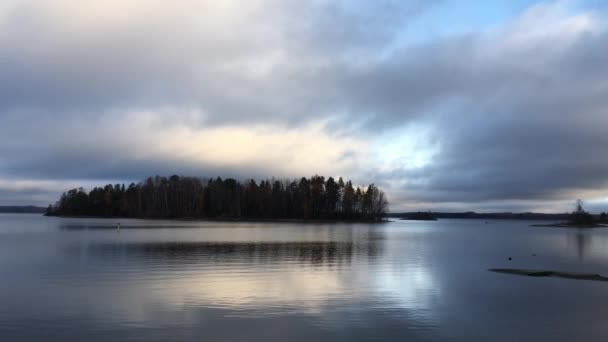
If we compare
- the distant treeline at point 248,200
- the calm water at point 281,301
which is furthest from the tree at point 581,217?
the calm water at point 281,301

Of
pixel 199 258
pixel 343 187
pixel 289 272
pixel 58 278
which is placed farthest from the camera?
pixel 343 187

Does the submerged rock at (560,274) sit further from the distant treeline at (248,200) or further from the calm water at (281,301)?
the distant treeline at (248,200)

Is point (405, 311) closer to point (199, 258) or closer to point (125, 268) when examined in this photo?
point (125, 268)

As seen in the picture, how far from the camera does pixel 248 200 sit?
156875mm

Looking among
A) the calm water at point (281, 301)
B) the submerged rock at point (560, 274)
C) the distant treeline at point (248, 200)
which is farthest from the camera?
the distant treeline at point (248, 200)

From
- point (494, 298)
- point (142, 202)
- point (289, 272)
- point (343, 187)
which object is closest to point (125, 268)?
point (289, 272)

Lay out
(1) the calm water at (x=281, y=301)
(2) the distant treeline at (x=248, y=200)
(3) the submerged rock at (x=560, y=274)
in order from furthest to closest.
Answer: (2) the distant treeline at (x=248, y=200), (3) the submerged rock at (x=560, y=274), (1) the calm water at (x=281, y=301)

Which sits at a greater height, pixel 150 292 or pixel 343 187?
pixel 343 187

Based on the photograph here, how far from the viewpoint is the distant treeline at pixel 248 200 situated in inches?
6083

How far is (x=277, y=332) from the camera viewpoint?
15.3m

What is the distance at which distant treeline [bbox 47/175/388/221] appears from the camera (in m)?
154

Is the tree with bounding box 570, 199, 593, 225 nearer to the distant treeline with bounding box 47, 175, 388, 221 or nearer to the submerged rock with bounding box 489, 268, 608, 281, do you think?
the distant treeline with bounding box 47, 175, 388, 221

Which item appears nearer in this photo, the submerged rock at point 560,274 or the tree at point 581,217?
the submerged rock at point 560,274

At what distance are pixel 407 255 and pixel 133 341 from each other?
31.5 m
